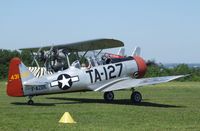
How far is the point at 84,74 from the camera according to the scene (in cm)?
2078

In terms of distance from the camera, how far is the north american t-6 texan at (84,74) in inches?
731

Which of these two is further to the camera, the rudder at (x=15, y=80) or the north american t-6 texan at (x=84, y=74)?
the north american t-6 texan at (x=84, y=74)

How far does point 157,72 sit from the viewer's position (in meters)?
58.5

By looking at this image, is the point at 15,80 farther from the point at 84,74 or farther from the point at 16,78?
the point at 84,74

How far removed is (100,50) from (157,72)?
118 ft

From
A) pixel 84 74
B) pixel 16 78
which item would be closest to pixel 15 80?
pixel 16 78

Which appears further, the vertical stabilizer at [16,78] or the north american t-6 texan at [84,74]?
the north american t-6 texan at [84,74]

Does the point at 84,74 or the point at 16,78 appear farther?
the point at 84,74

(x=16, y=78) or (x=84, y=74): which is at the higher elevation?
(x=16, y=78)

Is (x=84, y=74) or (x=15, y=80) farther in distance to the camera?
(x=84, y=74)

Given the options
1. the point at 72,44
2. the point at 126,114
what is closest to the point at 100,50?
the point at 72,44

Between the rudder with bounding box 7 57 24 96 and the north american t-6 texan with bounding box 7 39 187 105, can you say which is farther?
the north american t-6 texan with bounding box 7 39 187 105

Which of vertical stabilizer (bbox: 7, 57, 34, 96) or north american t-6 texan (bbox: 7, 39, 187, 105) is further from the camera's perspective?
north american t-6 texan (bbox: 7, 39, 187, 105)

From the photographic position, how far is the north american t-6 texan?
18578mm
